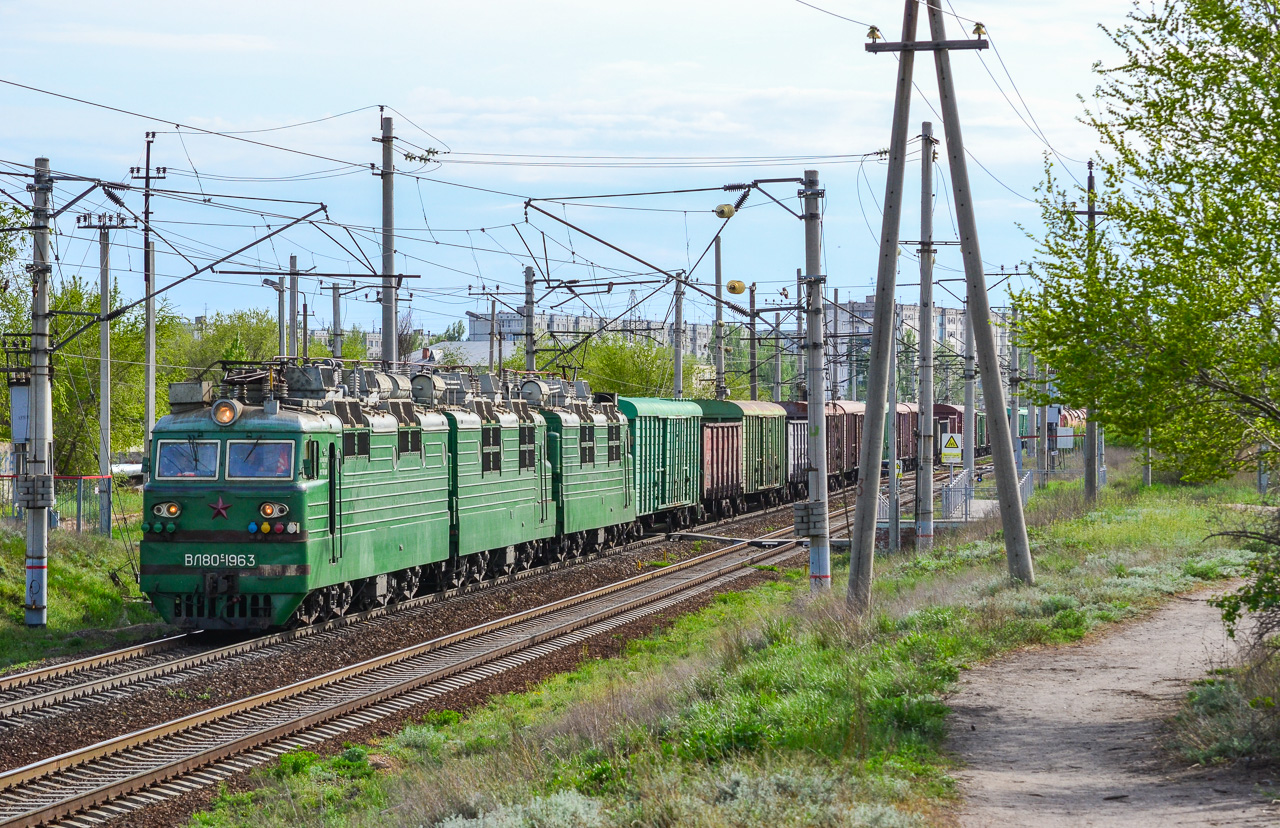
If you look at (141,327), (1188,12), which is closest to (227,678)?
(1188,12)

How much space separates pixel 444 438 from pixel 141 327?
2651cm

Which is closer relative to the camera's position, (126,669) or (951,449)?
(126,669)

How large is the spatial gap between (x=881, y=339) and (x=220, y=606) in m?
9.43

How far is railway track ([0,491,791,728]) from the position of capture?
1412 cm

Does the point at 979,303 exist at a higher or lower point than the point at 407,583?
higher

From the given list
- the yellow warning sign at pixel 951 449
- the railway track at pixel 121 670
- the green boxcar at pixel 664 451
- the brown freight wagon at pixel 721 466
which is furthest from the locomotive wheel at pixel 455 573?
the brown freight wagon at pixel 721 466

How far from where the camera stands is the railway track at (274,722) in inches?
428

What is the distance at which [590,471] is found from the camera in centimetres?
2795

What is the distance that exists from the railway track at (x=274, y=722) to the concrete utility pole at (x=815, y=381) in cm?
327

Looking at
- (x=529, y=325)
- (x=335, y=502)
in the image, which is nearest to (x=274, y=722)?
(x=335, y=502)

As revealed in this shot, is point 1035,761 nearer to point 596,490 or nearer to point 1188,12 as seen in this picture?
point 1188,12

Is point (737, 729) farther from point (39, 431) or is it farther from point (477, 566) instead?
point (477, 566)

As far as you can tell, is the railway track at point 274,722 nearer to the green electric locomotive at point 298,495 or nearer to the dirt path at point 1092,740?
the green electric locomotive at point 298,495

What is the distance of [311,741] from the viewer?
42.3 feet
